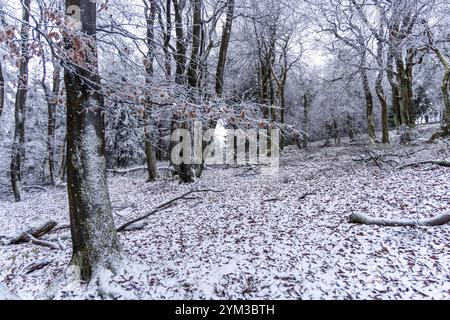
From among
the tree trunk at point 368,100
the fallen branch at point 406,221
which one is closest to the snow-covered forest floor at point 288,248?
the fallen branch at point 406,221

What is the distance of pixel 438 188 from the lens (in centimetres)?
598

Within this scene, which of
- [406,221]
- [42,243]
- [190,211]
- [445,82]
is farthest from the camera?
[445,82]

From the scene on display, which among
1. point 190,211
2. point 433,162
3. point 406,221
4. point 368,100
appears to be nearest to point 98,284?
point 190,211

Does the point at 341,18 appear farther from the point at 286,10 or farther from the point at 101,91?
the point at 101,91

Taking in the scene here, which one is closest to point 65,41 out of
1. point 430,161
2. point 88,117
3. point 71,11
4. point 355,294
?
point 71,11

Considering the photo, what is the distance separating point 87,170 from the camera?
3590 millimetres

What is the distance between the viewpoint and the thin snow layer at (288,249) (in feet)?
10.9

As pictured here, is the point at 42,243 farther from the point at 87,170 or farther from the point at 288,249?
the point at 288,249

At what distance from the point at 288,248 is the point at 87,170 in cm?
316

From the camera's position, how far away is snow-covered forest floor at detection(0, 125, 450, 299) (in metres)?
3.33

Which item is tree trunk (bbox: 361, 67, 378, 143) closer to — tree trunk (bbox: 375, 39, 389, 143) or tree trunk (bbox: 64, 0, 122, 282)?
tree trunk (bbox: 375, 39, 389, 143)

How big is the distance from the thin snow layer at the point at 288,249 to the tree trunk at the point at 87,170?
425 millimetres
